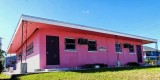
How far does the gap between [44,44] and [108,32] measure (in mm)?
5888

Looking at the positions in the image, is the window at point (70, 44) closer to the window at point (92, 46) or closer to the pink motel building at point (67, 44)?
the pink motel building at point (67, 44)

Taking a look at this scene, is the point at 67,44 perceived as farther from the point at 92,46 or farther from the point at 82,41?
the point at 92,46

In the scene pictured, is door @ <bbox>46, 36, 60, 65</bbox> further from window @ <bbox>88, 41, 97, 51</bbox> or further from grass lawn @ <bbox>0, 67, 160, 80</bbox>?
grass lawn @ <bbox>0, 67, 160, 80</bbox>

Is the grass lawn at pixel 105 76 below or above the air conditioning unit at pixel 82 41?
below

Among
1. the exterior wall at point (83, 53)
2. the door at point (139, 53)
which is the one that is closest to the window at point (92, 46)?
the exterior wall at point (83, 53)

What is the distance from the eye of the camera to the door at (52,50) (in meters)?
13.1

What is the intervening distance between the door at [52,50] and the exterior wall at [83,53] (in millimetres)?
241

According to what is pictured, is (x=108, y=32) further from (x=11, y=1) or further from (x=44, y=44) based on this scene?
(x=11, y=1)

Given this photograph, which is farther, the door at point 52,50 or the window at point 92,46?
the window at point 92,46

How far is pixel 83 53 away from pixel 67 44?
1.76m

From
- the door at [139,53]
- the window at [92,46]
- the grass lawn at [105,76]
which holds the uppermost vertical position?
the window at [92,46]

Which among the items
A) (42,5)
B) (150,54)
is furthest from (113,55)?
(150,54)

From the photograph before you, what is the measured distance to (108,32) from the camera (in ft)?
52.2

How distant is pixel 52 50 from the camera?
1345 cm
